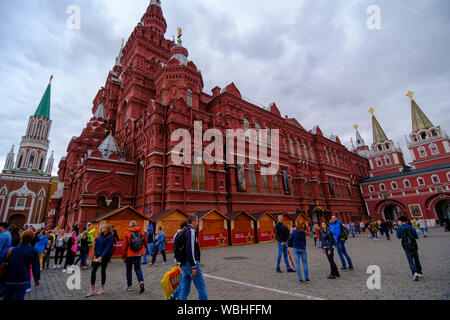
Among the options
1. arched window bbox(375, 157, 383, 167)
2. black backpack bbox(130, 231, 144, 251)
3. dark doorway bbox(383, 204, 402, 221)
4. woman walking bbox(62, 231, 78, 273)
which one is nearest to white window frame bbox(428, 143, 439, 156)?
arched window bbox(375, 157, 383, 167)

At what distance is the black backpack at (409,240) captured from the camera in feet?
19.3

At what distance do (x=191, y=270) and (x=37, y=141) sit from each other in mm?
67808

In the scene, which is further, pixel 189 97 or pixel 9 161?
pixel 9 161

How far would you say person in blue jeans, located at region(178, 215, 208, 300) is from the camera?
4.16 meters

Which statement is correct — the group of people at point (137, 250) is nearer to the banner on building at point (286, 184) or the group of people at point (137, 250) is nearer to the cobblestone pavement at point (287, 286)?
the cobblestone pavement at point (287, 286)

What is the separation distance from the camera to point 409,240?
5988 millimetres

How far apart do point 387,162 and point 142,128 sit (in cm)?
5798

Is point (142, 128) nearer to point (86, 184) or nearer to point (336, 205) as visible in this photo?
point (86, 184)

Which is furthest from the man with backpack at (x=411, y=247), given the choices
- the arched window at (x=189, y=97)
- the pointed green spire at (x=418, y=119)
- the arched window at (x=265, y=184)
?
the pointed green spire at (x=418, y=119)

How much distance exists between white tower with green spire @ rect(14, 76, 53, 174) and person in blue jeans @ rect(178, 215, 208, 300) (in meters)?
64.0

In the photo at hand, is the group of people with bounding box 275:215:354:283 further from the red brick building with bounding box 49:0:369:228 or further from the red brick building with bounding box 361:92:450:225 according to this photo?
the red brick building with bounding box 361:92:450:225

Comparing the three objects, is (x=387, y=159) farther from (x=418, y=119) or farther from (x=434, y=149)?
(x=418, y=119)

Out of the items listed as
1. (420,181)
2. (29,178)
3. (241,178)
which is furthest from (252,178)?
(29,178)
